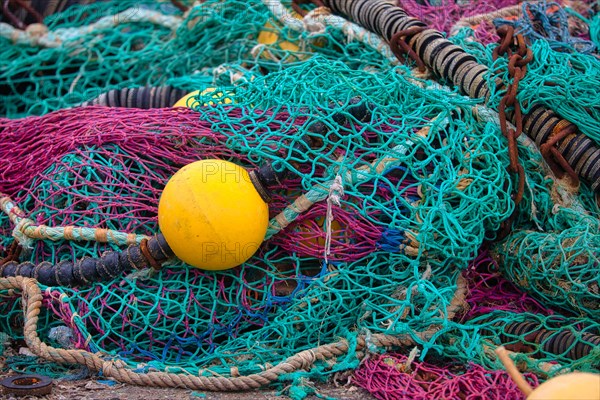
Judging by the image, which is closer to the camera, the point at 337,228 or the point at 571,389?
the point at 571,389

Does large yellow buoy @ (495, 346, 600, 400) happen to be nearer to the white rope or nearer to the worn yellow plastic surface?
the worn yellow plastic surface

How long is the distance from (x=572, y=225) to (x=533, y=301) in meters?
0.35

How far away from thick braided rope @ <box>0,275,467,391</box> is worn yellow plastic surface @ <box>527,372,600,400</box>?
3.12ft

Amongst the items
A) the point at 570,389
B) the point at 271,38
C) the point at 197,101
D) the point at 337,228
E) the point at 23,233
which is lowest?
the point at 23,233

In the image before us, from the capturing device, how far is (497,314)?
325 centimetres

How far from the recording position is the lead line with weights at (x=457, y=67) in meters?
3.29

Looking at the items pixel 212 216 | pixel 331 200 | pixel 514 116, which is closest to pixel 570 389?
pixel 331 200

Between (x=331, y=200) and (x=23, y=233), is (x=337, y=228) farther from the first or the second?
(x=23, y=233)

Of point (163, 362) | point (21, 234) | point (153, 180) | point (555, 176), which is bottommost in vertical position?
point (163, 362)

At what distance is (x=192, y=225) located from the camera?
9.61 feet

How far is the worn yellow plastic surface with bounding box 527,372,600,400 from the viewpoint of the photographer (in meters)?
2.14

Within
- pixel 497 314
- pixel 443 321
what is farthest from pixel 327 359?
pixel 497 314

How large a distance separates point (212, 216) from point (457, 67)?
54.7 inches

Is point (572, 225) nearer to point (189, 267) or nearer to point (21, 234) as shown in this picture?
point (189, 267)
